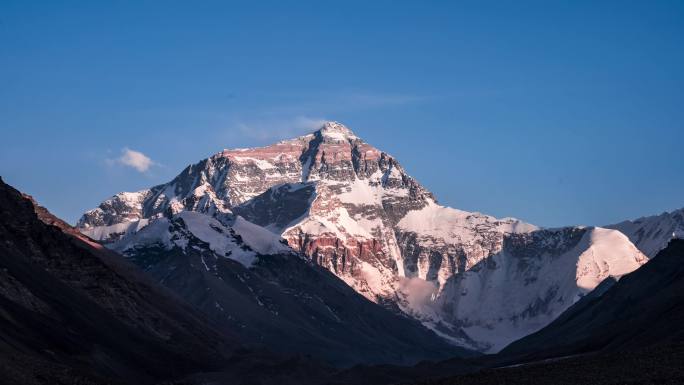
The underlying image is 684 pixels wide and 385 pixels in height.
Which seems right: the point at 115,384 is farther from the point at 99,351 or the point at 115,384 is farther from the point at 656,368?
the point at 656,368

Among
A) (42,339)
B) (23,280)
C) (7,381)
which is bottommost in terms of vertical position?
(7,381)

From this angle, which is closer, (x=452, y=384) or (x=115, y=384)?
(x=452, y=384)

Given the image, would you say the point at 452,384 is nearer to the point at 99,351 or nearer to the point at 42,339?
the point at 42,339

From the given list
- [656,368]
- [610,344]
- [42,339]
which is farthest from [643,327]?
[42,339]

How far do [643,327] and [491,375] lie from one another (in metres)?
52.7

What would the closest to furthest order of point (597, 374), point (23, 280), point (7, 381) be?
point (7, 381) < point (597, 374) < point (23, 280)

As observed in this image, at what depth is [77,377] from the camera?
146m

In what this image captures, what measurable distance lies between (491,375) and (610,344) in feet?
180

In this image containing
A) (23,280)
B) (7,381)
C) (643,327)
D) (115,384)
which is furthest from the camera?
(23,280)

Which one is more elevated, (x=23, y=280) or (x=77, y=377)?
(x=23, y=280)

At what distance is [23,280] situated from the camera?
655 feet

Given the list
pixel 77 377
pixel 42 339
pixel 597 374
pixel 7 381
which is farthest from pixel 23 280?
pixel 597 374

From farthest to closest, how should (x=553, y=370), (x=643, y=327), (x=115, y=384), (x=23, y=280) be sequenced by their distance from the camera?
(x=23, y=280) < (x=643, y=327) < (x=115, y=384) < (x=553, y=370)

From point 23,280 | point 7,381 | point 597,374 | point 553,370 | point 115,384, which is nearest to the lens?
point 7,381
